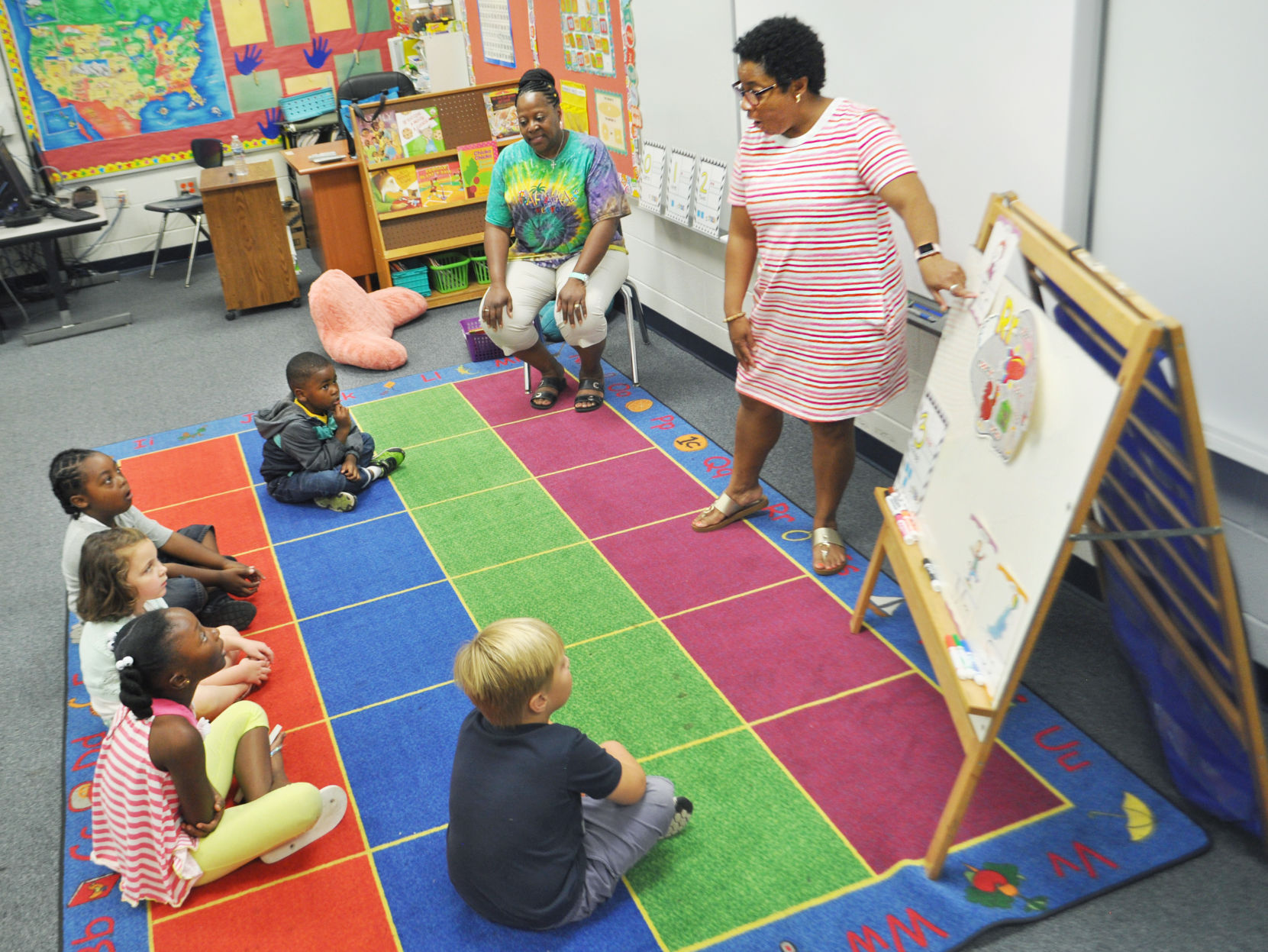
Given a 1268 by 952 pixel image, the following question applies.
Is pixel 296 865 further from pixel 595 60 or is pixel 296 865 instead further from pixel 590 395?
pixel 595 60

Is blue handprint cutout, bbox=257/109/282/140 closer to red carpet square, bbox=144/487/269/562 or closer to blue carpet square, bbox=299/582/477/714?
red carpet square, bbox=144/487/269/562

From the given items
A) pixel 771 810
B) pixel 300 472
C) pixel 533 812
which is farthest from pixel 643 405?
pixel 533 812

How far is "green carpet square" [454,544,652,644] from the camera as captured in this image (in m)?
2.87

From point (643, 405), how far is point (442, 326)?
1.76 metres

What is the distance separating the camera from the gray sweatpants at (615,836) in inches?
76.1

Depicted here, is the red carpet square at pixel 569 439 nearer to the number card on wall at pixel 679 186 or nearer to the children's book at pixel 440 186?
the number card on wall at pixel 679 186

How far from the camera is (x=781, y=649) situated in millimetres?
2674

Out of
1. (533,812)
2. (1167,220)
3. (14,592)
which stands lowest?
(14,592)

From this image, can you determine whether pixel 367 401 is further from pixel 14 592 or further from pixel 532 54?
pixel 532 54

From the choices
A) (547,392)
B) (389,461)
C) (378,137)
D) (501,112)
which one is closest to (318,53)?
(378,137)

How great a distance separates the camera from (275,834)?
6.95 ft

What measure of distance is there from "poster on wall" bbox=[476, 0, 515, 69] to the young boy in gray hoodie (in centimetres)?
331

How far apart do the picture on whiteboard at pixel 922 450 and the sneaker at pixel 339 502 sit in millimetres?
2043

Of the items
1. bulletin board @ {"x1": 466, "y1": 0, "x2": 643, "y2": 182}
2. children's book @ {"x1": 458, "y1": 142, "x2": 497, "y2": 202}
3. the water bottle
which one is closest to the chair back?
the water bottle
